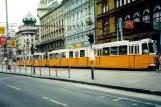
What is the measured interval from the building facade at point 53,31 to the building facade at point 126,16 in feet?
74.4

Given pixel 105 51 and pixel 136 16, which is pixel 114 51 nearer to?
pixel 105 51

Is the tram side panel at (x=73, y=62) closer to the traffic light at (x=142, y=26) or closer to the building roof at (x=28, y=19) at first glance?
the traffic light at (x=142, y=26)

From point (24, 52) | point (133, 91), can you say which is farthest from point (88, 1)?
point (24, 52)

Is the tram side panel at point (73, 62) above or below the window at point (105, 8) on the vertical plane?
below

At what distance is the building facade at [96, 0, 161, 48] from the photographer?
38.3m

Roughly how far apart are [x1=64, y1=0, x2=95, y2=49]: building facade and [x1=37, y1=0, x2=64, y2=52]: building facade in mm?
3635

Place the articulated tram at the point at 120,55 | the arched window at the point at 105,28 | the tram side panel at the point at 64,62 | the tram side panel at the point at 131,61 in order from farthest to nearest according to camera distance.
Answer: the arched window at the point at 105,28, the tram side panel at the point at 64,62, the tram side panel at the point at 131,61, the articulated tram at the point at 120,55

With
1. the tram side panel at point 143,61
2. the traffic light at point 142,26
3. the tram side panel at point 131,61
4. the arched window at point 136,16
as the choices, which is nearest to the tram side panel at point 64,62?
the traffic light at point 142,26

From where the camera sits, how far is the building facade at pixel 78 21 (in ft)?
187

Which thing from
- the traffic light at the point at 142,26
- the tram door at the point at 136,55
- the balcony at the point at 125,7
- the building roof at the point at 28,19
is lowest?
the tram door at the point at 136,55

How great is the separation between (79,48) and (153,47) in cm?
1399

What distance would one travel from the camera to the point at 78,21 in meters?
64.0

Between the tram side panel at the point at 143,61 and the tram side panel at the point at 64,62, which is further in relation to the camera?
the tram side panel at the point at 64,62

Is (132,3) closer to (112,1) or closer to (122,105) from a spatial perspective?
(112,1)
